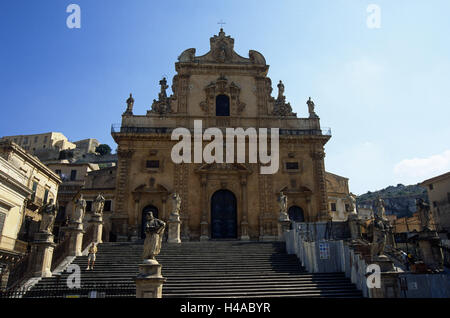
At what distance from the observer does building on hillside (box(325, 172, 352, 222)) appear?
41625 mm

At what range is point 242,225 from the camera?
24.4 metres

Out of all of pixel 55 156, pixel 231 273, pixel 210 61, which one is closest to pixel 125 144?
pixel 210 61

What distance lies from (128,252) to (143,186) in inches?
322

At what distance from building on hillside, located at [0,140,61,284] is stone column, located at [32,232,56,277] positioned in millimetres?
6083

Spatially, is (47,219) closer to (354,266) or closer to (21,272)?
(21,272)

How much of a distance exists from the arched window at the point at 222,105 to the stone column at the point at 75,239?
13.9 metres

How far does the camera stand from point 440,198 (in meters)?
33.0

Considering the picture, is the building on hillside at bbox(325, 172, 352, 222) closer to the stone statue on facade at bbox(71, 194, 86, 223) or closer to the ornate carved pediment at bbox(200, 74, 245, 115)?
the ornate carved pediment at bbox(200, 74, 245, 115)

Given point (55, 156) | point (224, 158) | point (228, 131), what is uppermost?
point (55, 156)

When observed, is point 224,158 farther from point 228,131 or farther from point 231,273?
point 231,273

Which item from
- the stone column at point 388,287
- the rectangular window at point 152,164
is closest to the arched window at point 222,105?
the rectangular window at point 152,164

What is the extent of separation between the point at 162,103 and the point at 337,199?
2466 cm

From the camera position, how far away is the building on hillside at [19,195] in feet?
75.2
